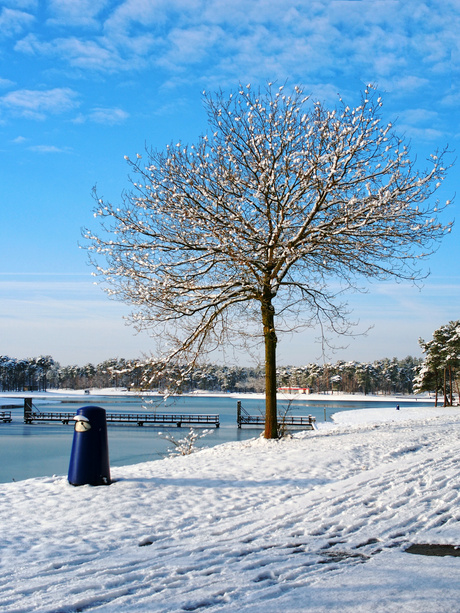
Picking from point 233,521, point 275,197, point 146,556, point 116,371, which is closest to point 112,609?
point 146,556

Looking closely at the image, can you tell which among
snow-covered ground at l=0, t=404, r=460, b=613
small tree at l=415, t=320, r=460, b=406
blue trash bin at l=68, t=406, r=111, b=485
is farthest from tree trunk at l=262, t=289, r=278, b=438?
small tree at l=415, t=320, r=460, b=406

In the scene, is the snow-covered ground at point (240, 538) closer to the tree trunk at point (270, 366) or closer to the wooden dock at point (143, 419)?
the tree trunk at point (270, 366)

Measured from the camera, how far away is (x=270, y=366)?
13.3 metres

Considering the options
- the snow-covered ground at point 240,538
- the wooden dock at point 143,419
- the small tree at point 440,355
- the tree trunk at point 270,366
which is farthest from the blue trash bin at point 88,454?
the small tree at point 440,355

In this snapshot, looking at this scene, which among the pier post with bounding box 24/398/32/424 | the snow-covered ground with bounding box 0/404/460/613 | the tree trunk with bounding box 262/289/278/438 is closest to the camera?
the snow-covered ground with bounding box 0/404/460/613

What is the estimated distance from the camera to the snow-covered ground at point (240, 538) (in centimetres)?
353

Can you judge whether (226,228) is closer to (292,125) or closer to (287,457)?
(292,125)

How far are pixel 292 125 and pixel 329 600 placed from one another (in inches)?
450

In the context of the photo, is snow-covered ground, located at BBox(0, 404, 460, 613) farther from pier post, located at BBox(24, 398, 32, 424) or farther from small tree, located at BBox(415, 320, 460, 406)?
pier post, located at BBox(24, 398, 32, 424)

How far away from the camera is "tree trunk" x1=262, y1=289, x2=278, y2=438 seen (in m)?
13.3

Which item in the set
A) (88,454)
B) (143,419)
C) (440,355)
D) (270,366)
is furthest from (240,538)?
(440,355)

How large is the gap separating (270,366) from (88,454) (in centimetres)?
658

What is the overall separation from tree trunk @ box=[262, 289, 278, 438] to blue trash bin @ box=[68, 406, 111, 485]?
20.6 ft

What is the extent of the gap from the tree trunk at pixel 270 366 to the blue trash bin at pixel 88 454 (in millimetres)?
6269
